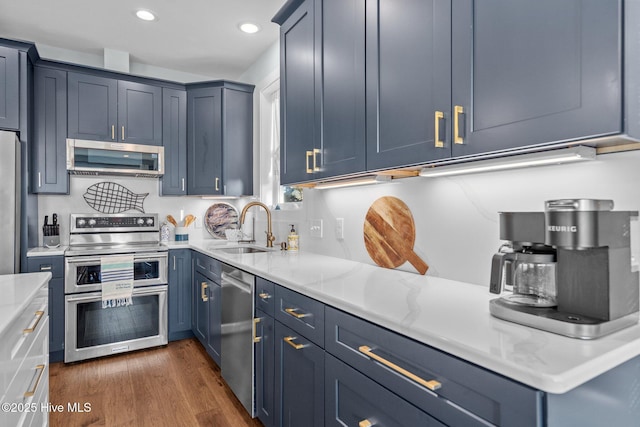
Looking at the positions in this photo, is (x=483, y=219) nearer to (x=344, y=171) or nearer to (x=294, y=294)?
(x=344, y=171)

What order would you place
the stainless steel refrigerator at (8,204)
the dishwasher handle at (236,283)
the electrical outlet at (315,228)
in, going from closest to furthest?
the dishwasher handle at (236,283) < the stainless steel refrigerator at (8,204) < the electrical outlet at (315,228)

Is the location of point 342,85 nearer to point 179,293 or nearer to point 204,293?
point 204,293

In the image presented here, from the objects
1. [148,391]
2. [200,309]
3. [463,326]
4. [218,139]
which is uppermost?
[218,139]

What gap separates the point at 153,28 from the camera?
122 inches

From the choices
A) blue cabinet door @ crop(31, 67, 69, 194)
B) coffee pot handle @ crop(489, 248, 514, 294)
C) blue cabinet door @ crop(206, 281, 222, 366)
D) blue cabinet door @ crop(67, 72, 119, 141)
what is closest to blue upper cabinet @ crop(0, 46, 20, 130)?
blue cabinet door @ crop(31, 67, 69, 194)

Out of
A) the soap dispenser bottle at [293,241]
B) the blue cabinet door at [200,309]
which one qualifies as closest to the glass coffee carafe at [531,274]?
the soap dispenser bottle at [293,241]

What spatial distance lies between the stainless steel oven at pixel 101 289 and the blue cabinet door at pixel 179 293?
8cm

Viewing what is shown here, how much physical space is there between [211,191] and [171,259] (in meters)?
0.76

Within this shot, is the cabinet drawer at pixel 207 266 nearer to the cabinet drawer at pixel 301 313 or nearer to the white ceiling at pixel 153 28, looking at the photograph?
the cabinet drawer at pixel 301 313

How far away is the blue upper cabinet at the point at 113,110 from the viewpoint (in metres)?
3.24

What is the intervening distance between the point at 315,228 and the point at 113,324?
189 cm

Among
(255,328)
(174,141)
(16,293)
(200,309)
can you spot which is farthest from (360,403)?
(174,141)

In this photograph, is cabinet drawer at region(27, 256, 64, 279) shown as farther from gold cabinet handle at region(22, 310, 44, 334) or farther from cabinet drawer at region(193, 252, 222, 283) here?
gold cabinet handle at region(22, 310, 44, 334)

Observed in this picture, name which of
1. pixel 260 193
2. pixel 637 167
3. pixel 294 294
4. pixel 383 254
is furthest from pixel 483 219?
pixel 260 193
